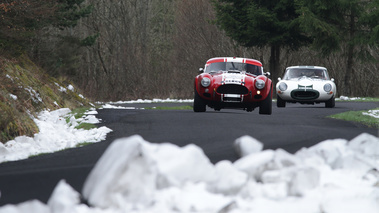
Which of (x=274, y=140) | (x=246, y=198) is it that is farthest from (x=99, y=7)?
(x=246, y=198)

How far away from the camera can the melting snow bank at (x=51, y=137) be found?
10859 millimetres

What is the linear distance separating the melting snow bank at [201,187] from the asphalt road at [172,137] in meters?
1.14

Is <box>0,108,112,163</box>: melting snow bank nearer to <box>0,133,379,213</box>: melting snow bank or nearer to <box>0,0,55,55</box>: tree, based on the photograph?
<box>0,0,55,55</box>: tree

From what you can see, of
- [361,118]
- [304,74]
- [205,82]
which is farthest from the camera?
[304,74]

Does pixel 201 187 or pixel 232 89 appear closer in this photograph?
pixel 201 187

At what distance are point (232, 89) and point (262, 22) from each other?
19813 millimetres

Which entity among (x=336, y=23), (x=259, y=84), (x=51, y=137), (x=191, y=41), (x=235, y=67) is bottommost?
(x=51, y=137)

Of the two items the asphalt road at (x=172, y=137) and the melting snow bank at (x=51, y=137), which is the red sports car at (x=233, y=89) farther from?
the melting snow bank at (x=51, y=137)

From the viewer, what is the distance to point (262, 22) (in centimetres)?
3541

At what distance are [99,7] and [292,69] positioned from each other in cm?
3550

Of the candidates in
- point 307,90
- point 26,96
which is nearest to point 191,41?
point 307,90

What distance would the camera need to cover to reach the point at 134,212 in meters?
5.33

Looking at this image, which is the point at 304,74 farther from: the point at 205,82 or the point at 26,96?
the point at 26,96

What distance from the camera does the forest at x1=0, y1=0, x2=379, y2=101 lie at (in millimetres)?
34531
